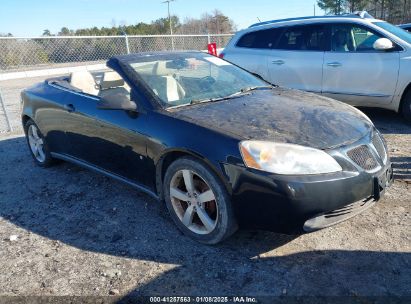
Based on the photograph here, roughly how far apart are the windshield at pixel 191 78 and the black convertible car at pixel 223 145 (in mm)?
11

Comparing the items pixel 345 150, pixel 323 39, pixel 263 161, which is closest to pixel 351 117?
pixel 345 150

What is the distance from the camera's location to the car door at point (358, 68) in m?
5.86

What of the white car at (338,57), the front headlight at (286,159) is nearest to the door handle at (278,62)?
the white car at (338,57)

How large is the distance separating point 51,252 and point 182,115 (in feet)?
5.06

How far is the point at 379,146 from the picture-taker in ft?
10.2

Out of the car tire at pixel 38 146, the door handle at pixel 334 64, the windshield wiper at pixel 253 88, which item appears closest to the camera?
the windshield wiper at pixel 253 88

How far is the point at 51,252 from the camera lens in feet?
10.5

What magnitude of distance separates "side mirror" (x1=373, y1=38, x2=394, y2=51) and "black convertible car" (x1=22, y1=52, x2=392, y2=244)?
258cm

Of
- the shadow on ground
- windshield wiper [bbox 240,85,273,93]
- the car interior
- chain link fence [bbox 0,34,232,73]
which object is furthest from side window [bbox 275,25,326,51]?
chain link fence [bbox 0,34,232,73]

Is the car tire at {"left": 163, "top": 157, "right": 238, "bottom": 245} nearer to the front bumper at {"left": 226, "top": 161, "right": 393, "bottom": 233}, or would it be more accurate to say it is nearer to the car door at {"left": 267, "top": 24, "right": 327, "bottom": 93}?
the front bumper at {"left": 226, "top": 161, "right": 393, "bottom": 233}

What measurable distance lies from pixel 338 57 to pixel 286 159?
4250mm

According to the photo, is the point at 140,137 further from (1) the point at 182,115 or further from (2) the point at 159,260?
(2) the point at 159,260

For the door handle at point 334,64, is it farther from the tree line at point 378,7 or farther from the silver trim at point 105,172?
the tree line at point 378,7

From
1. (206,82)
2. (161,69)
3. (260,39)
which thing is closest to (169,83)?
(161,69)
